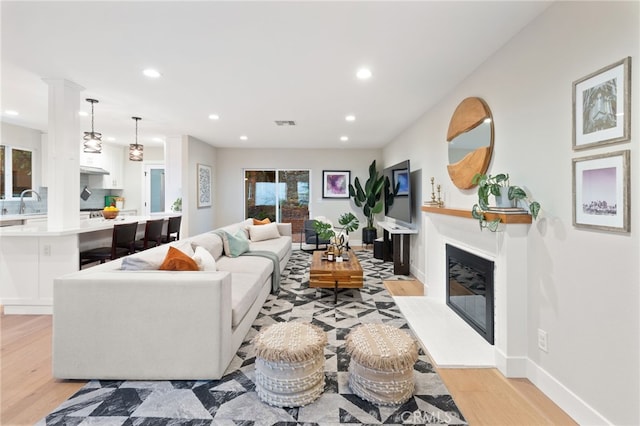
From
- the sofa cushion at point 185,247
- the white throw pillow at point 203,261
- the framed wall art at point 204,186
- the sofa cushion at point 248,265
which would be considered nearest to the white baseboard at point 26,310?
the sofa cushion at point 185,247

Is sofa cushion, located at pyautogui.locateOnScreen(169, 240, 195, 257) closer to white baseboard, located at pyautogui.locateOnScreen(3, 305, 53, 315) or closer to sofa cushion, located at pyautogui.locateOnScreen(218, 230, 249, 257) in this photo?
sofa cushion, located at pyautogui.locateOnScreen(218, 230, 249, 257)

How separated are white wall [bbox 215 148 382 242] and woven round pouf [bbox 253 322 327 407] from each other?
5.94m

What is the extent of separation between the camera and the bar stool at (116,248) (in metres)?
3.69

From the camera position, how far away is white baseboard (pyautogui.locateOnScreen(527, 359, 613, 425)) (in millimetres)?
1609

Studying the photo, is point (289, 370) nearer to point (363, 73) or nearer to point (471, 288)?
point (471, 288)

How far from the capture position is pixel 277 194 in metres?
7.83

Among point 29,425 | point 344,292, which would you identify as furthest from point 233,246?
point 29,425

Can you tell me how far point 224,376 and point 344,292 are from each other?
6.93 ft

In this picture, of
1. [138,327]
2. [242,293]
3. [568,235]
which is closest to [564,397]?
[568,235]

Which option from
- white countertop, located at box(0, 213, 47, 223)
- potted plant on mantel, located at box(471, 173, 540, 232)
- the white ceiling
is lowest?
white countertop, located at box(0, 213, 47, 223)

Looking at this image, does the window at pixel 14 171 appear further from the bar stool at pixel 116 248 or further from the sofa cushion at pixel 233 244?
the sofa cushion at pixel 233 244

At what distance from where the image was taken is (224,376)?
209 cm

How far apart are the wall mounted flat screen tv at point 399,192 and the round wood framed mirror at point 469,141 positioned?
4.81ft

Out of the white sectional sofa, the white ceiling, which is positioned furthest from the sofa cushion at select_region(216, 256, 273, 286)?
the white ceiling
